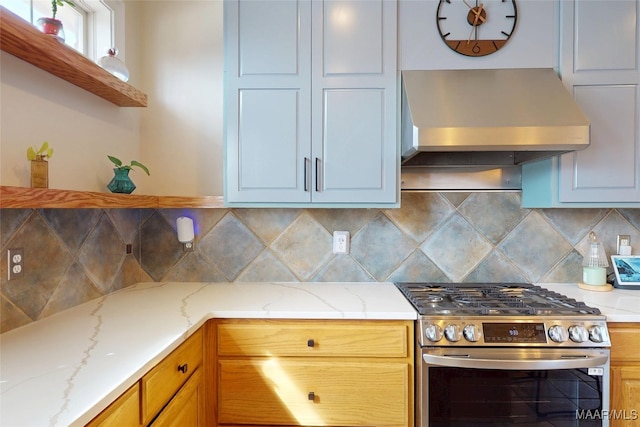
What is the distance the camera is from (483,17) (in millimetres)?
1677

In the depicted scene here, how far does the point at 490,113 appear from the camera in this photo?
4.98 feet

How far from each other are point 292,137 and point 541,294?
152cm

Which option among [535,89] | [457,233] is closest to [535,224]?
[457,233]

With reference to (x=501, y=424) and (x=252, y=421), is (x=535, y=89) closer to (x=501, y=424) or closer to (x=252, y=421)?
(x=501, y=424)

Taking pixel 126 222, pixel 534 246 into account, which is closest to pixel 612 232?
pixel 534 246

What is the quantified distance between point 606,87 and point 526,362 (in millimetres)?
1383

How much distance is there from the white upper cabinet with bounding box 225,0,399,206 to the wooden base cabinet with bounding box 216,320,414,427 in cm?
66

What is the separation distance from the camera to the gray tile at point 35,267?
1.25 meters

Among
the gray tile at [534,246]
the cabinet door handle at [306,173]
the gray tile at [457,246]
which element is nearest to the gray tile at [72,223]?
the cabinet door handle at [306,173]

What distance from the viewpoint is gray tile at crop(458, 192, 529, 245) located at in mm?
2029

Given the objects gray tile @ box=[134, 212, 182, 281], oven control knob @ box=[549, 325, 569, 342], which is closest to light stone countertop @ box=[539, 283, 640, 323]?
oven control knob @ box=[549, 325, 569, 342]

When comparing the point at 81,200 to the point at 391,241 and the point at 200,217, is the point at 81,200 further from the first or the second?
the point at 391,241

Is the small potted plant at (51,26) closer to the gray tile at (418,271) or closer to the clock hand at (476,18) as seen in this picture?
the clock hand at (476,18)

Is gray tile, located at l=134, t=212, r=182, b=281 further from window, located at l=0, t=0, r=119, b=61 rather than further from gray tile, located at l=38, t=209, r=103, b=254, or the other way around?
window, located at l=0, t=0, r=119, b=61
